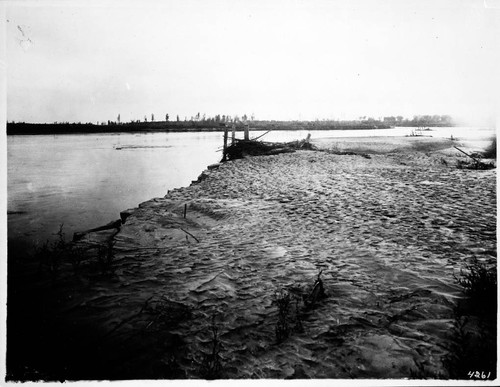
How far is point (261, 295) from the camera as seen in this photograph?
3332mm

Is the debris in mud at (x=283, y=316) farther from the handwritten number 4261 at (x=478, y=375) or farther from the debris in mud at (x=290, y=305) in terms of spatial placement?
the handwritten number 4261 at (x=478, y=375)

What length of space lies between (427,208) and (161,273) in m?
5.14

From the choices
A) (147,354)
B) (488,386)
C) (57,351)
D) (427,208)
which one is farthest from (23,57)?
(427,208)

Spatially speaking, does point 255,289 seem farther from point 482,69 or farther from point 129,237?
point 482,69

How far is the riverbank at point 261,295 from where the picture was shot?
2.50 m

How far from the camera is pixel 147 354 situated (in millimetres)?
2582

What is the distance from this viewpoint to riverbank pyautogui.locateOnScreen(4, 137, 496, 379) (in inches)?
98.3

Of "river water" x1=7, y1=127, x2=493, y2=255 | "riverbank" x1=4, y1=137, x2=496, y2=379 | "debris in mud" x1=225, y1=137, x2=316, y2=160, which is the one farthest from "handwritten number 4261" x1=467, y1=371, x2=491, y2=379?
"debris in mud" x1=225, y1=137, x2=316, y2=160

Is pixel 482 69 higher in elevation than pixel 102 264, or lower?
higher

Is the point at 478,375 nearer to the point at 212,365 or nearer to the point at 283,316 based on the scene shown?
the point at 283,316

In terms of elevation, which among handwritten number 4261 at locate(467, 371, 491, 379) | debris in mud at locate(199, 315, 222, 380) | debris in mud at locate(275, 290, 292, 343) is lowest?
handwritten number 4261 at locate(467, 371, 491, 379)

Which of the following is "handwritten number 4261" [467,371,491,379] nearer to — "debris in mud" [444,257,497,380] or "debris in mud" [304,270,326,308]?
"debris in mud" [444,257,497,380]

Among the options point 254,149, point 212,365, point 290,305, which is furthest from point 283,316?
point 254,149

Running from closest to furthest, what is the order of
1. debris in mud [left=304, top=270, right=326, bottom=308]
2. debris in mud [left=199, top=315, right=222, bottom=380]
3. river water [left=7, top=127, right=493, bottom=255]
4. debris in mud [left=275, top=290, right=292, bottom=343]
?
debris in mud [left=199, top=315, right=222, bottom=380] → debris in mud [left=275, top=290, right=292, bottom=343] → debris in mud [left=304, top=270, right=326, bottom=308] → river water [left=7, top=127, right=493, bottom=255]
